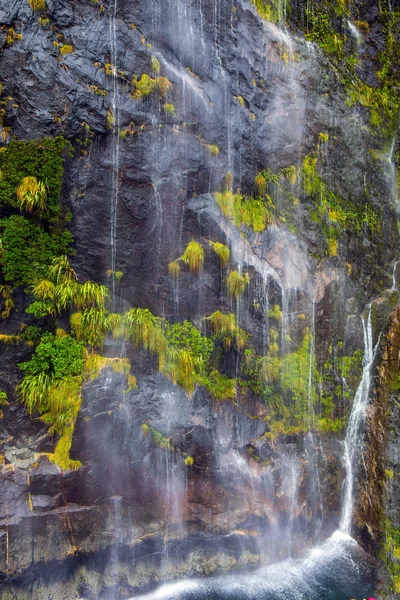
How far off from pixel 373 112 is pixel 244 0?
189 inches

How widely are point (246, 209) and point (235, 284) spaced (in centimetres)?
197

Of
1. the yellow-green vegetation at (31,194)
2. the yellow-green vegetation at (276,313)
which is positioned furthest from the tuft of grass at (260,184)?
the yellow-green vegetation at (31,194)

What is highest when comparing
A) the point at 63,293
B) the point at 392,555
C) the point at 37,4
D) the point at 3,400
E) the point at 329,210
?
the point at 37,4

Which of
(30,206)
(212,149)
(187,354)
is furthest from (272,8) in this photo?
(187,354)

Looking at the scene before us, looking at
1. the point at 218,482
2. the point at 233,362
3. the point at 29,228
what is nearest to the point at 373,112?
the point at 233,362

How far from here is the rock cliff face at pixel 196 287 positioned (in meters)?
9.31

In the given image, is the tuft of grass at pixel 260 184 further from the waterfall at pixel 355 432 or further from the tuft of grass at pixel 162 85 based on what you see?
the waterfall at pixel 355 432

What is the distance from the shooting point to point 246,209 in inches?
446

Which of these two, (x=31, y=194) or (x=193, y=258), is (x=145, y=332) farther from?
(x=31, y=194)

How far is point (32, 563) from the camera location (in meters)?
8.67

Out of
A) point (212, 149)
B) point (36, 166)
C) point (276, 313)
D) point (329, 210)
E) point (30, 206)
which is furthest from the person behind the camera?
point (329, 210)

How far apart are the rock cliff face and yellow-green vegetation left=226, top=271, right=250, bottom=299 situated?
10cm

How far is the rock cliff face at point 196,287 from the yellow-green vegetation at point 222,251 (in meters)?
0.14

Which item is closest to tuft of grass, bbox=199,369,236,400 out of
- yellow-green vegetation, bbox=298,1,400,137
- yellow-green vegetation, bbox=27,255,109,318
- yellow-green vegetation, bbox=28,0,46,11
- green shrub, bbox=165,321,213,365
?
green shrub, bbox=165,321,213,365
